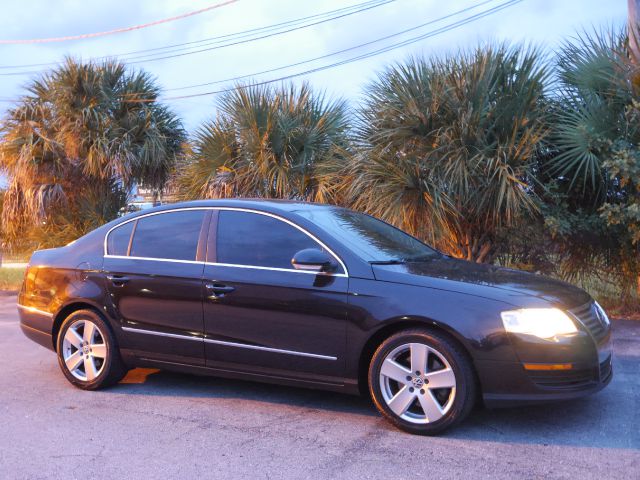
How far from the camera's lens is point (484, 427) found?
479cm

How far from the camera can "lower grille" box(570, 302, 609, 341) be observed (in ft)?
15.4

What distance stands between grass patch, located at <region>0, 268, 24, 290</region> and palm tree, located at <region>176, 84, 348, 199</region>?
17.4ft

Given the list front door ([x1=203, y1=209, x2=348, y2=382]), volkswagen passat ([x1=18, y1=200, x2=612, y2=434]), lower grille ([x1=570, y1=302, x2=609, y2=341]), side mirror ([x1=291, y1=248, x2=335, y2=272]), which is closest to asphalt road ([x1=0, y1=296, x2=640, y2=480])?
volkswagen passat ([x1=18, y1=200, x2=612, y2=434])

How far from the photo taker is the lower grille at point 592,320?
15.4ft

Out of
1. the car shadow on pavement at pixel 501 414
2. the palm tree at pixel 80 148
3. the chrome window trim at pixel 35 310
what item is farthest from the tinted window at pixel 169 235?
the palm tree at pixel 80 148

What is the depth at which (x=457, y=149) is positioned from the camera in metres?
8.67

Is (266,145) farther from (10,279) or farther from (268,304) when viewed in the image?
(10,279)

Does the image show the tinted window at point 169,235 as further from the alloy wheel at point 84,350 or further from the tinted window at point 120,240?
the alloy wheel at point 84,350

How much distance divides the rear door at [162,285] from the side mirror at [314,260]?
36.2 inches

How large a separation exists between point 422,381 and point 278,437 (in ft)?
3.32

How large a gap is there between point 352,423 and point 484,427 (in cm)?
89

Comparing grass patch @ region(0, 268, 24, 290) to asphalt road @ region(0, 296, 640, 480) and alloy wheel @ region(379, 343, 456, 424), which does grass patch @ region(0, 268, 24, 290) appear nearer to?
asphalt road @ region(0, 296, 640, 480)

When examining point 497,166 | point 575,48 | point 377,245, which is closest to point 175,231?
point 377,245

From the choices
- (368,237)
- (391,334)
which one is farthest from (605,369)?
(368,237)
